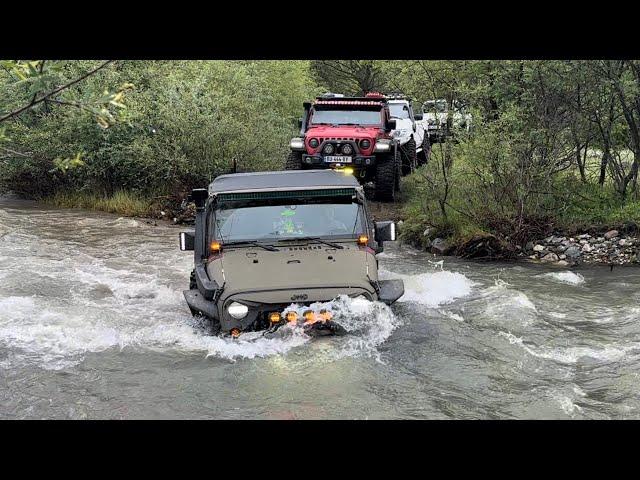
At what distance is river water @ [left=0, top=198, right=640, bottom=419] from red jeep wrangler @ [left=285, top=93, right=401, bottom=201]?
4381 mm

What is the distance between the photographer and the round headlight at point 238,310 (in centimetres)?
675

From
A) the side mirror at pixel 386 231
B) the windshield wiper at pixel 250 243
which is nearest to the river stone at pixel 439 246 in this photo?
the side mirror at pixel 386 231

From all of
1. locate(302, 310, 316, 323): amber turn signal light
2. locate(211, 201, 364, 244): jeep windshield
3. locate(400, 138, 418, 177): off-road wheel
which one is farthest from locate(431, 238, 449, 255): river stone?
locate(302, 310, 316, 323): amber turn signal light

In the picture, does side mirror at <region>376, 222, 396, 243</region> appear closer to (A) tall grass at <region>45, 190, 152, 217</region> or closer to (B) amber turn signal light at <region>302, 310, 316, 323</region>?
(B) amber turn signal light at <region>302, 310, 316, 323</region>

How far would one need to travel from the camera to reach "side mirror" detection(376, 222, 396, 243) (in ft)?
25.5

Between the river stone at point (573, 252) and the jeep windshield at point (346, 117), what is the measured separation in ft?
16.2

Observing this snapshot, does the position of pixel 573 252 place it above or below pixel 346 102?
below

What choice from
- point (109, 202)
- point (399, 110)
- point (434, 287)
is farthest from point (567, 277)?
point (109, 202)

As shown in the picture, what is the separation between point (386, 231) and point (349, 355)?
159 centimetres

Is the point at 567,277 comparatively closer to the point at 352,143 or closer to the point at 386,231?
the point at 386,231

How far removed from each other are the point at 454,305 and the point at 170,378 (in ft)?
12.4

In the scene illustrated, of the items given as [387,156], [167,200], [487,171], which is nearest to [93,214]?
[167,200]

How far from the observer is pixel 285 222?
7785 millimetres

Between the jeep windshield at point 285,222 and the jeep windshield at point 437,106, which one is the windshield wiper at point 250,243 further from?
the jeep windshield at point 437,106
